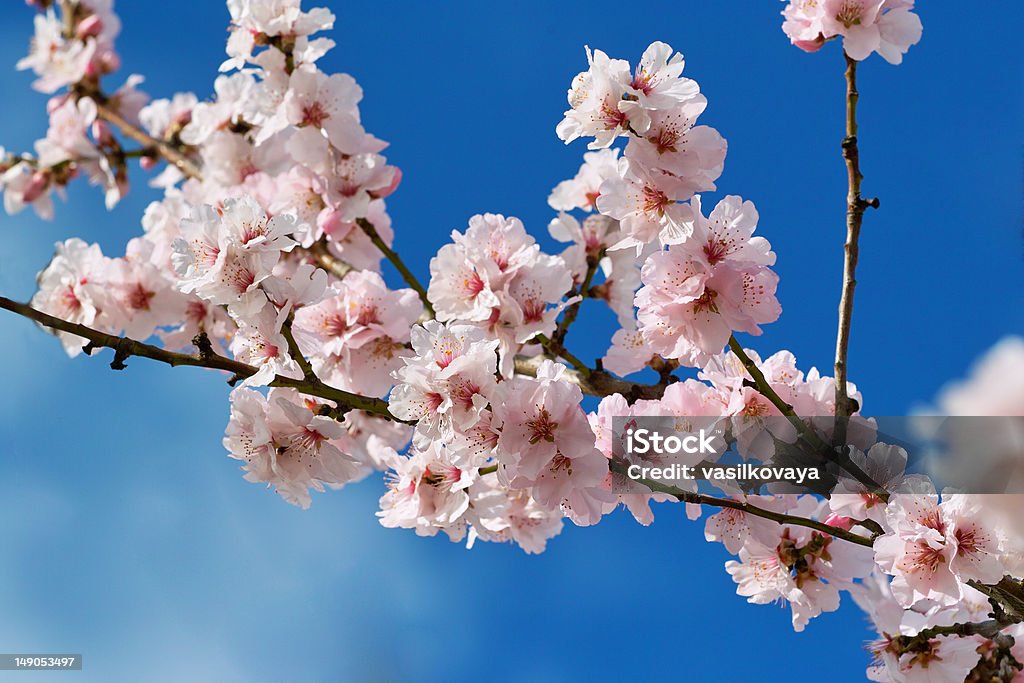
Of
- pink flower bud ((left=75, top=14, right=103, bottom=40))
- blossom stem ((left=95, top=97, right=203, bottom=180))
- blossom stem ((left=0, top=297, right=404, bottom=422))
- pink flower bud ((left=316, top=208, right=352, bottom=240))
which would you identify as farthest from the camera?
pink flower bud ((left=75, top=14, right=103, bottom=40))

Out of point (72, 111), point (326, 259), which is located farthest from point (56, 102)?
point (326, 259)

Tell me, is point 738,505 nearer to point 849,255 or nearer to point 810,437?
point 810,437

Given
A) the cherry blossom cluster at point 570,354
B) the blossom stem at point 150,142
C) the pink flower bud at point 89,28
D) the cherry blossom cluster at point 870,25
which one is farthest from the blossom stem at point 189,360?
the pink flower bud at point 89,28

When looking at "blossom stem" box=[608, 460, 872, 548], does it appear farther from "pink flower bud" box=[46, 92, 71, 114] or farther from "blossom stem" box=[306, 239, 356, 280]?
"pink flower bud" box=[46, 92, 71, 114]

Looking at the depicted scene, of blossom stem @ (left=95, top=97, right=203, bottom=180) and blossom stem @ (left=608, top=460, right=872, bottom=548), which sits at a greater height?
blossom stem @ (left=95, top=97, right=203, bottom=180)

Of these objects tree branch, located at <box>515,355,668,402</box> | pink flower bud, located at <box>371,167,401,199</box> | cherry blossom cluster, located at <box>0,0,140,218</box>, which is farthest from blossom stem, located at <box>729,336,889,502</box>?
cherry blossom cluster, located at <box>0,0,140,218</box>

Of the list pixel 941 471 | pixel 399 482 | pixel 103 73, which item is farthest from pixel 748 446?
pixel 103 73

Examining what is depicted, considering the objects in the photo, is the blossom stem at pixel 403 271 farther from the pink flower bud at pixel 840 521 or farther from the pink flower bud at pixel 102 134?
the pink flower bud at pixel 102 134
